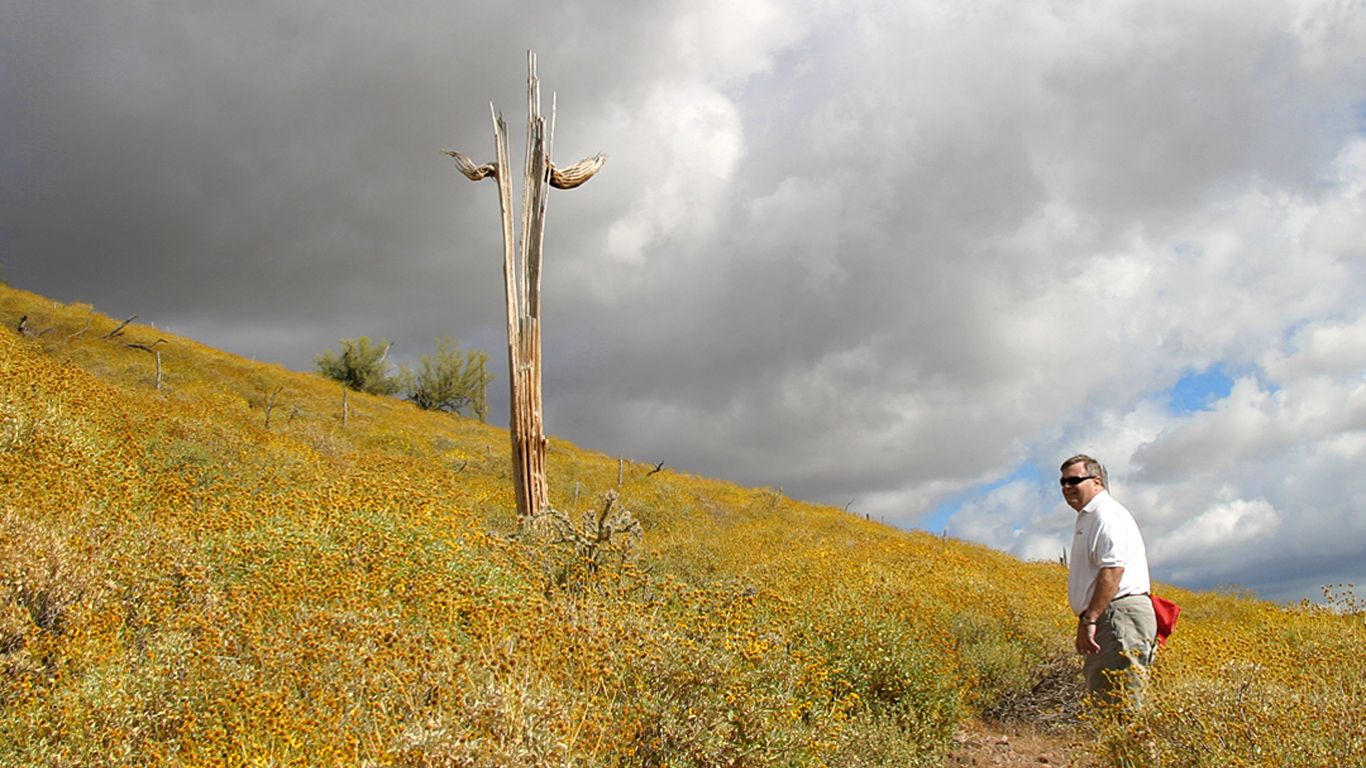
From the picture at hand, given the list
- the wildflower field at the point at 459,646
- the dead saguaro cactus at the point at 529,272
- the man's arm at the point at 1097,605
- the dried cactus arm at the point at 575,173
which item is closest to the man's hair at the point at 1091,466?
the man's arm at the point at 1097,605

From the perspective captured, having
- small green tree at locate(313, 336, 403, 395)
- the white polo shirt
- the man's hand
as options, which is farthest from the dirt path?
small green tree at locate(313, 336, 403, 395)

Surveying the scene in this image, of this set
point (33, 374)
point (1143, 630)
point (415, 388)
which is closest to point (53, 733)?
point (1143, 630)

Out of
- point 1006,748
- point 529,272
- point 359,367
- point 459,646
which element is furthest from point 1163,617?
point 359,367

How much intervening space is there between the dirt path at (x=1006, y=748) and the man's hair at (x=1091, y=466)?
2.40 meters

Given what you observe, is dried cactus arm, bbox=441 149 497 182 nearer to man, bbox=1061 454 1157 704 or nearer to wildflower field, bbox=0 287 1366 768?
wildflower field, bbox=0 287 1366 768

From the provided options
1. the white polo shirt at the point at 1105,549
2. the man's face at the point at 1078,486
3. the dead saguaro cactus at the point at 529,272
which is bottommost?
the white polo shirt at the point at 1105,549

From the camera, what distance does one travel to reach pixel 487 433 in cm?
3212

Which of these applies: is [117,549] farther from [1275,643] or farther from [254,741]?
[1275,643]

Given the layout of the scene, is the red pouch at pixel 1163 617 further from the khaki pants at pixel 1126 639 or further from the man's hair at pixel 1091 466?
the man's hair at pixel 1091 466

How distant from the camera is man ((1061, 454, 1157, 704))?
4270 millimetres

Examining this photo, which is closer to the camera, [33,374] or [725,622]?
[725,622]

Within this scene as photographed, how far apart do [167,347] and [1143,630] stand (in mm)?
32209

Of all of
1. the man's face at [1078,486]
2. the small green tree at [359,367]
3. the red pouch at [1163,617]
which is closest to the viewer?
the red pouch at [1163,617]

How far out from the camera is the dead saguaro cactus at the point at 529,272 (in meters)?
10.0
